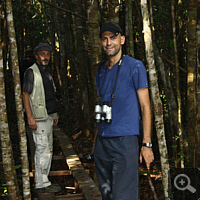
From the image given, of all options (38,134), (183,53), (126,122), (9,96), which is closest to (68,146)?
(38,134)

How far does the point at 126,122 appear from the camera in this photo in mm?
2545

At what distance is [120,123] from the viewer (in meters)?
2.56

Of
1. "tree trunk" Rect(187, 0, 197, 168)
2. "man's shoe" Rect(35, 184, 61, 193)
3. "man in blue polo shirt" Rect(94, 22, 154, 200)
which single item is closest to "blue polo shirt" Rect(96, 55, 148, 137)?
"man in blue polo shirt" Rect(94, 22, 154, 200)

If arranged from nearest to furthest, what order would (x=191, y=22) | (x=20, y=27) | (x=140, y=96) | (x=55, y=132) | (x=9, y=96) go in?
(x=140, y=96) → (x=191, y=22) → (x=55, y=132) → (x=9, y=96) → (x=20, y=27)

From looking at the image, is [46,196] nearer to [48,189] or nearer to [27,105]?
[48,189]

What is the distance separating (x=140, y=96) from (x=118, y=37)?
1.83ft

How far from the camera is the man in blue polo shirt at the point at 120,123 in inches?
98.4

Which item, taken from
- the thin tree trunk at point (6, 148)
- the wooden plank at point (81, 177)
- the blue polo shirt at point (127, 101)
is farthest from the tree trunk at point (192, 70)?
the thin tree trunk at point (6, 148)

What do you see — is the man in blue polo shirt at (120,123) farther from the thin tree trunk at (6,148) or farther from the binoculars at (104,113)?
the thin tree trunk at (6,148)

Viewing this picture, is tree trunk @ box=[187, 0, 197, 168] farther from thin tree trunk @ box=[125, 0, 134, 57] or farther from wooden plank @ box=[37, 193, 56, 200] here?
wooden plank @ box=[37, 193, 56, 200]

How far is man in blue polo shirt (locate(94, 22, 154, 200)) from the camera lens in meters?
2.50

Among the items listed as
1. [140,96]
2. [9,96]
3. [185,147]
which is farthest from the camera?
[9,96]

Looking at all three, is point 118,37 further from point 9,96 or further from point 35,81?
point 9,96

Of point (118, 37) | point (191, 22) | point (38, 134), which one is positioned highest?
point (191, 22)
